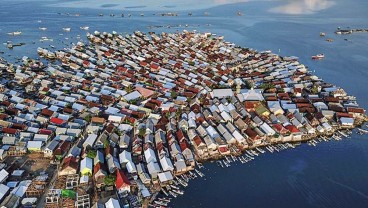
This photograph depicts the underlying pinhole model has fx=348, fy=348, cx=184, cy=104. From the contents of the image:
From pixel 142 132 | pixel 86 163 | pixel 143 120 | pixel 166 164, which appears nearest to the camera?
pixel 86 163

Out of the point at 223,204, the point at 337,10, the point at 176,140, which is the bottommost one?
the point at 223,204

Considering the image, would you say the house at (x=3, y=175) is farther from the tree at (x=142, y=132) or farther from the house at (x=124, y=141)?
the tree at (x=142, y=132)

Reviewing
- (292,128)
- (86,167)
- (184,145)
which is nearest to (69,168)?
(86,167)

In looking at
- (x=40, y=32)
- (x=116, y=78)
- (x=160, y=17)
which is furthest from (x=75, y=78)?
(x=160, y=17)

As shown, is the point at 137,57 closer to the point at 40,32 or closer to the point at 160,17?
the point at 40,32

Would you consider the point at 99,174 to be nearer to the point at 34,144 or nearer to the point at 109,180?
the point at 109,180

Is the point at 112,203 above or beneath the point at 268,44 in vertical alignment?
beneath
